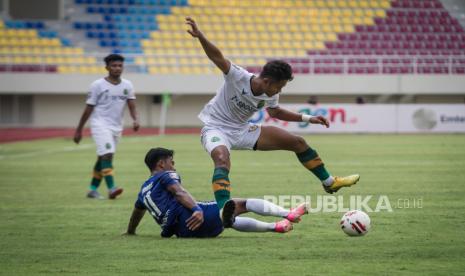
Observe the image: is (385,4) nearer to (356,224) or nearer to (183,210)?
(356,224)

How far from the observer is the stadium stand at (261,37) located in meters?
41.4

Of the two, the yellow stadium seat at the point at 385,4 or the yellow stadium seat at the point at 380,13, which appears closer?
the yellow stadium seat at the point at 380,13

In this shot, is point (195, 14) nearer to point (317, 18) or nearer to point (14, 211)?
point (317, 18)

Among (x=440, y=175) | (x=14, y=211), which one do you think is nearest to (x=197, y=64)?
(x=440, y=175)

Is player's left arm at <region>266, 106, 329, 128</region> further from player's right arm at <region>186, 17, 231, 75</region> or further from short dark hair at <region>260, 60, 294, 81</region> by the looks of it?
player's right arm at <region>186, 17, 231, 75</region>

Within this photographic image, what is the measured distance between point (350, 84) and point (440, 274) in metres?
34.1

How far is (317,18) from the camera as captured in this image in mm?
45406

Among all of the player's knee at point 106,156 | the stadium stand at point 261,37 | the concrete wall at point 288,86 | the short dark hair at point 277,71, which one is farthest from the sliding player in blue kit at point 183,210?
the concrete wall at point 288,86

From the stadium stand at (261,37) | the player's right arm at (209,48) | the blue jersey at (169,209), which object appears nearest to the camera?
the blue jersey at (169,209)

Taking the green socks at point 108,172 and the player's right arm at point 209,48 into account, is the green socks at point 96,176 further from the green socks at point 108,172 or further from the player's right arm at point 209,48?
the player's right arm at point 209,48
